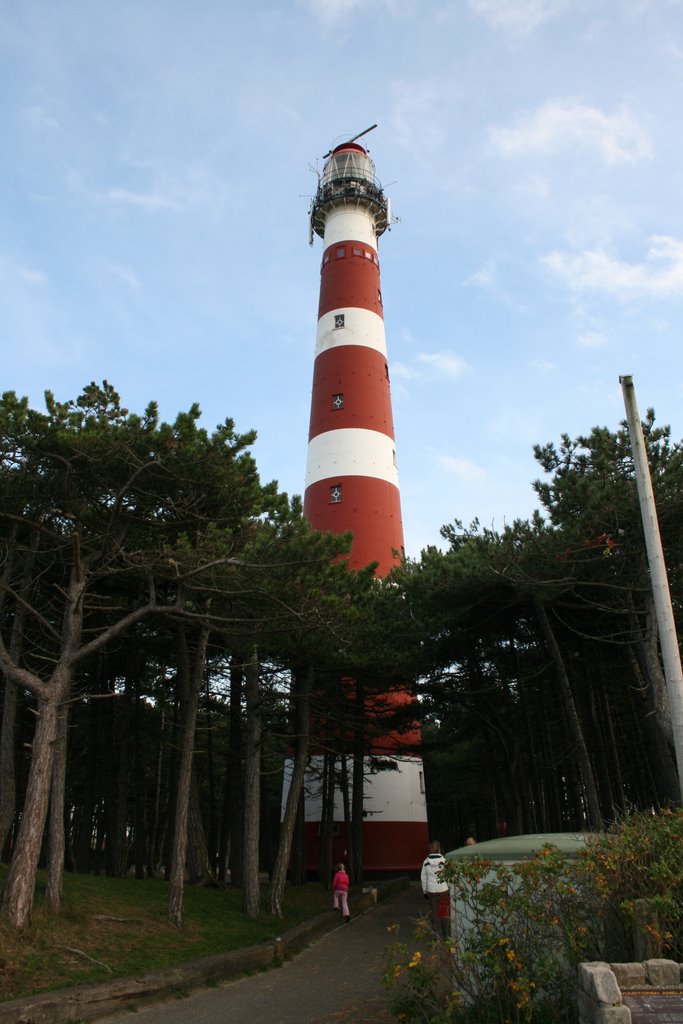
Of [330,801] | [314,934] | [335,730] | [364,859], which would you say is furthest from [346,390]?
[314,934]

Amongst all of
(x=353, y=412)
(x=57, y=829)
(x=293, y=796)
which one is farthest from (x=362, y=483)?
(x=57, y=829)

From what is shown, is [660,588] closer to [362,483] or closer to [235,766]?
[235,766]

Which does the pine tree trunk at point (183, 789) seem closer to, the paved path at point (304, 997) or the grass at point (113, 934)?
the grass at point (113, 934)

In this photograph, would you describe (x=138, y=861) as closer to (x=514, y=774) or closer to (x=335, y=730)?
(x=335, y=730)

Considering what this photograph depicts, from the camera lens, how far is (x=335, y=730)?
2394 cm

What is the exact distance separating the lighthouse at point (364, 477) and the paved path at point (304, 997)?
35.4 feet

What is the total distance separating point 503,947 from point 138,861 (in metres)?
20.3

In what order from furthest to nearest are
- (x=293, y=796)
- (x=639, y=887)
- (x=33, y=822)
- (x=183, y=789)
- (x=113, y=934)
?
(x=293, y=796)
(x=183, y=789)
(x=113, y=934)
(x=33, y=822)
(x=639, y=887)

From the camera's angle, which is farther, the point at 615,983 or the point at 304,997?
the point at 304,997

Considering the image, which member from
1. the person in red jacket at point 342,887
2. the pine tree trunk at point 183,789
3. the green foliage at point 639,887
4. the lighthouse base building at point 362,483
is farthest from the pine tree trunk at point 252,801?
the green foliage at point 639,887

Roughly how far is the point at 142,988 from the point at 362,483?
61.4ft

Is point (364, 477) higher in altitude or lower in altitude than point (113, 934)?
higher

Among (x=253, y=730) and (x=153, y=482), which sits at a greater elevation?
(x=153, y=482)

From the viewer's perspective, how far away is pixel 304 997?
31.5 feet
